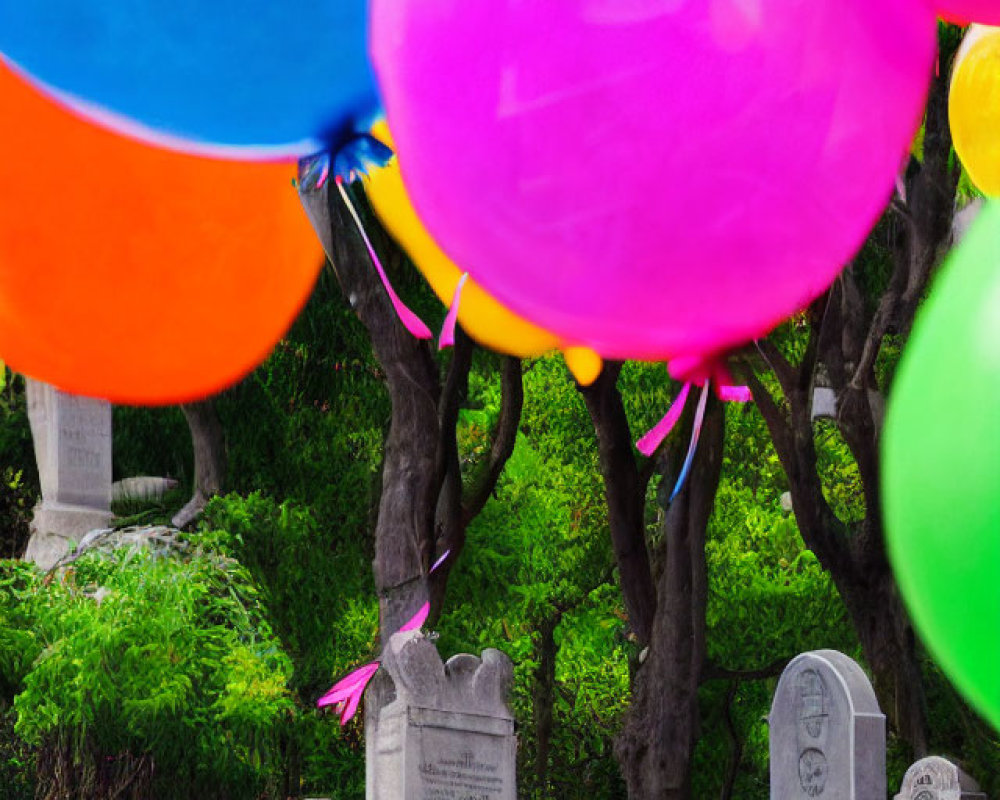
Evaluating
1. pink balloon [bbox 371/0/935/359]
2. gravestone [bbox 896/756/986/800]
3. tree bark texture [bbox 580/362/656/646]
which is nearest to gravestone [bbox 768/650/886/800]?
gravestone [bbox 896/756/986/800]

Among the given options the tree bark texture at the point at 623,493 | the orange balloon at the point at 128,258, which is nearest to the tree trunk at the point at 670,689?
the tree bark texture at the point at 623,493

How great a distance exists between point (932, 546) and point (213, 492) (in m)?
14.5

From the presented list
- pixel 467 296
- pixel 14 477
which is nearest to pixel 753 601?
pixel 14 477

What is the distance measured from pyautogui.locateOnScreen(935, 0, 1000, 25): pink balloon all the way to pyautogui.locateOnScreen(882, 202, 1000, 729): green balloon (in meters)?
0.26

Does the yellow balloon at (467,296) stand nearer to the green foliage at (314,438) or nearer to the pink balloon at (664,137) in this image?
the pink balloon at (664,137)

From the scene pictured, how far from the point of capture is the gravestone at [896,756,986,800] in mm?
9961

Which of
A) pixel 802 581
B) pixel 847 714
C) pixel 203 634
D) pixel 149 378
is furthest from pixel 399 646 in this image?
pixel 802 581

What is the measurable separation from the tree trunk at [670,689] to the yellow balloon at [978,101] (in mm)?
8309

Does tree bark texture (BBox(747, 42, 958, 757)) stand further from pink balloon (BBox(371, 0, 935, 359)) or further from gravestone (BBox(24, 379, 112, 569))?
gravestone (BBox(24, 379, 112, 569))

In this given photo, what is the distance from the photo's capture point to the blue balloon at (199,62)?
2346mm

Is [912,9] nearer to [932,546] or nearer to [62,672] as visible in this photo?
[932,546]

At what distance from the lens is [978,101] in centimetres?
248

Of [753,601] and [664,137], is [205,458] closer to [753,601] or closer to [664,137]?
[753,601]

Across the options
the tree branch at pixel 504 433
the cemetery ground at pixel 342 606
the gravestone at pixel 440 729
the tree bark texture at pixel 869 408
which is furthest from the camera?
the cemetery ground at pixel 342 606
